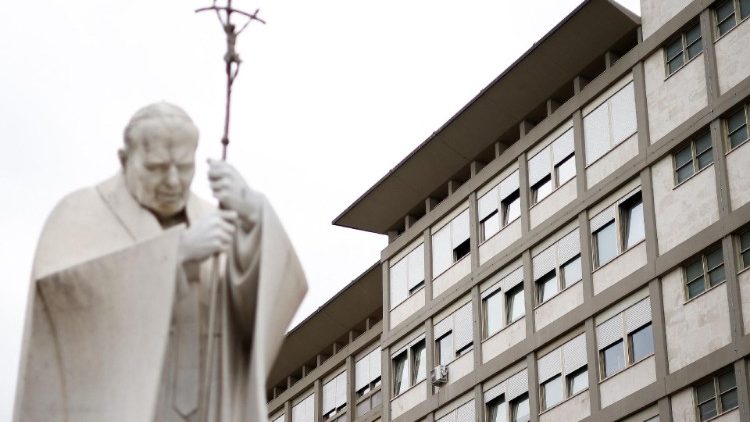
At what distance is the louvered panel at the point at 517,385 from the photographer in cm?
5394

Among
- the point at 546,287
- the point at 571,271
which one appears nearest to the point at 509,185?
the point at 546,287

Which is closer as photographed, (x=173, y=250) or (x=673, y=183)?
(x=173, y=250)

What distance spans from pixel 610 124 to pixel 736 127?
19.5ft

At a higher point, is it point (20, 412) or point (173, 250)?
point (173, 250)

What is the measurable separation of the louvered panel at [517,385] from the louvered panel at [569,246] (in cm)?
367

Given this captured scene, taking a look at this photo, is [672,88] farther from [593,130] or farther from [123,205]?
[123,205]

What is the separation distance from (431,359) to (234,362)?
161 ft

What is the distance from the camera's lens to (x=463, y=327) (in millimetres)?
57750

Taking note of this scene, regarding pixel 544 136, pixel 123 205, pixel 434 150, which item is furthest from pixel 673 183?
pixel 123 205

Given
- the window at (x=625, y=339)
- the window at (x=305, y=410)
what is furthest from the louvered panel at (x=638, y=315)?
the window at (x=305, y=410)

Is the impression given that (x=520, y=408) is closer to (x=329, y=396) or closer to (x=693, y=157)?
(x=693, y=157)

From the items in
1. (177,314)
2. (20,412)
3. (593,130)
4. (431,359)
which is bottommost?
(20,412)

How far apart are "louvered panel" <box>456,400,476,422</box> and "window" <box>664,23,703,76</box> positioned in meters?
Answer: 12.8

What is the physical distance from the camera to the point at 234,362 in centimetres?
1024
